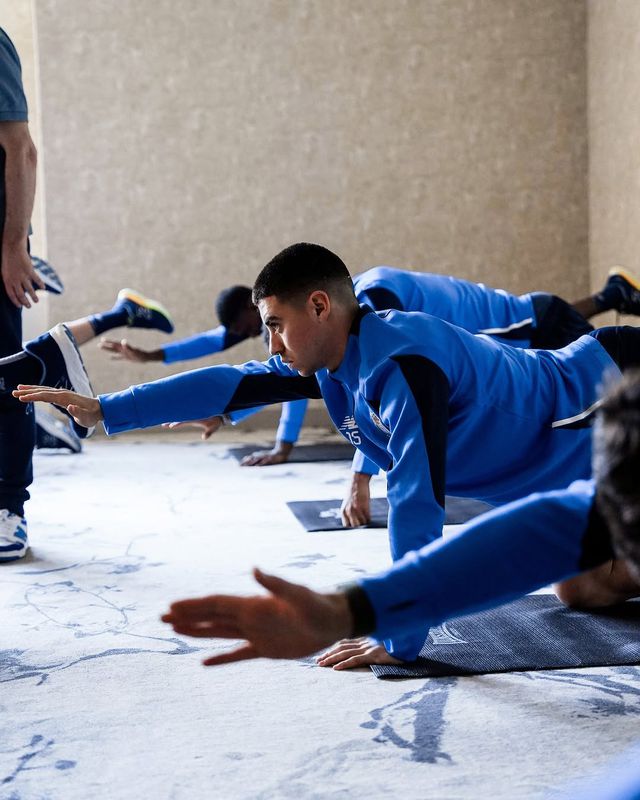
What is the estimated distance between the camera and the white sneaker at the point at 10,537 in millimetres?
2150

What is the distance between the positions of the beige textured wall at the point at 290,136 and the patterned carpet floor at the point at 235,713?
2903mm

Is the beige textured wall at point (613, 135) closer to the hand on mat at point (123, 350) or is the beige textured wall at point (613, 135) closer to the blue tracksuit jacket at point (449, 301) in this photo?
the blue tracksuit jacket at point (449, 301)

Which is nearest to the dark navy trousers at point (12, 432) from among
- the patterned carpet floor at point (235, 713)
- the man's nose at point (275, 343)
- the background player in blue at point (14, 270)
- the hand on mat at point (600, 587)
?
the background player in blue at point (14, 270)

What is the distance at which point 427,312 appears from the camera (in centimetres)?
255

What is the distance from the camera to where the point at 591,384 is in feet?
5.49

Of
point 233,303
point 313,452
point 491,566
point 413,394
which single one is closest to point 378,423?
point 413,394

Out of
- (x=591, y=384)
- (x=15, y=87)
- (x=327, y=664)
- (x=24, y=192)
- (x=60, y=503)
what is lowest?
(x=60, y=503)

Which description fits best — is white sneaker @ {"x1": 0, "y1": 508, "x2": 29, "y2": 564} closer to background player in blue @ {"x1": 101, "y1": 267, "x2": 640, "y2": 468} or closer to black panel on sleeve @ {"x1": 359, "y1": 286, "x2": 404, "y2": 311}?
background player in blue @ {"x1": 101, "y1": 267, "x2": 640, "y2": 468}

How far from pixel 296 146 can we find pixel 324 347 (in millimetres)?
3421

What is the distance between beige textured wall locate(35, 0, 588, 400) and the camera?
472 centimetres

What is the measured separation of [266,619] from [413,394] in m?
0.75

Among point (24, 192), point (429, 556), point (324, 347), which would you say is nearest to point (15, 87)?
point (24, 192)

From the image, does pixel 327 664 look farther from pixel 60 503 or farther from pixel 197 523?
pixel 60 503

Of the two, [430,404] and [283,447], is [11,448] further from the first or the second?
[283,447]
